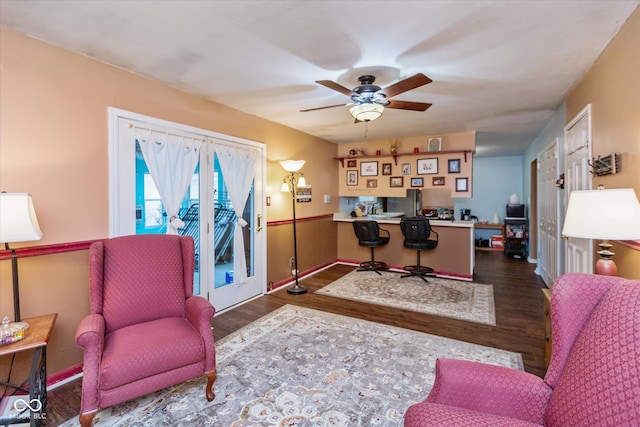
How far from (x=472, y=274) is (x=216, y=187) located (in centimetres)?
408

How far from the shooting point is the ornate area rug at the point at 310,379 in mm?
1828

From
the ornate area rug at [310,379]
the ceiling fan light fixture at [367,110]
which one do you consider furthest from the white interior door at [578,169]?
the ceiling fan light fixture at [367,110]

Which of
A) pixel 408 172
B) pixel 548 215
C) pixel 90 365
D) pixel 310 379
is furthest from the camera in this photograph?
pixel 408 172

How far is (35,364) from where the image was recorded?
1.64 metres

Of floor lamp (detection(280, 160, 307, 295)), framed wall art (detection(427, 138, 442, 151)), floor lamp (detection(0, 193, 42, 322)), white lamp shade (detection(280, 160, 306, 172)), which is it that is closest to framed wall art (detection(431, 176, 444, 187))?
framed wall art (detection(427, 138, 442, 151))

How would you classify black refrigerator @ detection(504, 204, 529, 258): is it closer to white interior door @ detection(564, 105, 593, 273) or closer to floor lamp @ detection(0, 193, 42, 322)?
white interior door @ detection(564, 105, 593, 273)

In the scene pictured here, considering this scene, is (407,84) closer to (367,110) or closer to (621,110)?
(367,110)

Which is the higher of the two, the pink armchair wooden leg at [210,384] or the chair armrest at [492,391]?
the chair armrest at [492,391]

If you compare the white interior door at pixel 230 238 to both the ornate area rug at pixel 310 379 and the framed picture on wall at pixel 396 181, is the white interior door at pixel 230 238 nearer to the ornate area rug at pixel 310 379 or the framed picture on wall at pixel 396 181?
the ornate area rug at pixel 310 379

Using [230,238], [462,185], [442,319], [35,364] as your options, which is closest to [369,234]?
[462,185]

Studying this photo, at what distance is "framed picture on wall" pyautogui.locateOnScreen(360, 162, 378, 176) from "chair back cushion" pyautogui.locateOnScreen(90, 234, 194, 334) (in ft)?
13.0

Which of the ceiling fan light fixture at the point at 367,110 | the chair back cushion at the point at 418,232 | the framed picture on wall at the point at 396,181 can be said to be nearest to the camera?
the ceiling fan light fixture at the point at 367,110

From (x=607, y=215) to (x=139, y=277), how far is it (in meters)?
2.87

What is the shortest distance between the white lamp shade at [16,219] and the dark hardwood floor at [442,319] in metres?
1.11
